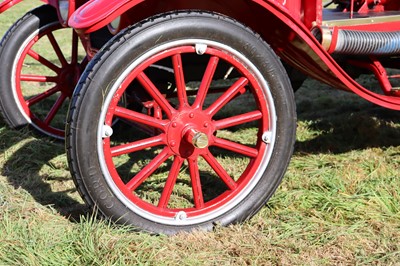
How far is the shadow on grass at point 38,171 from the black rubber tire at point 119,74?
0.40 meters

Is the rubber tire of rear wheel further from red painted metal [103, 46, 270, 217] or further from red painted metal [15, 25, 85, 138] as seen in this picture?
red painted metal [103, 46, 270, 217]

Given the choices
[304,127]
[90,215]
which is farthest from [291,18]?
[304,127]

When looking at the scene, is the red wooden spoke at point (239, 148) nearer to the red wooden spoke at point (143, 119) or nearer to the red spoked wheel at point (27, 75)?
the red wooden spoke at point (143, 119)

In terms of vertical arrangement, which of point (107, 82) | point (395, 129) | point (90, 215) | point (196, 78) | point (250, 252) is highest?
point (107, 82)

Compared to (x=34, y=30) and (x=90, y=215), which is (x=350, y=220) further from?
(x=34, y=30)

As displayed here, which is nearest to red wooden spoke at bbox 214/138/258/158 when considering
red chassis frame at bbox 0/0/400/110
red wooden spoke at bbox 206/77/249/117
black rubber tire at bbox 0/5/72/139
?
red wooden spoke at bbox 206/77/249/117

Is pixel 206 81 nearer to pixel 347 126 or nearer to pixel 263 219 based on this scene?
pixel 263 219

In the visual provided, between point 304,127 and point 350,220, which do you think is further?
point 304,127

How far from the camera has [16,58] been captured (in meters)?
3.70

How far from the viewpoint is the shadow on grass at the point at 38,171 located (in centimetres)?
284

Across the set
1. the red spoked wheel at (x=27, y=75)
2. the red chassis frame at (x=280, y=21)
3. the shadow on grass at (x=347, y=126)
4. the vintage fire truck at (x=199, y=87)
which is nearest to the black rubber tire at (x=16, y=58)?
the red spoked wheel at (x=27, y=75)

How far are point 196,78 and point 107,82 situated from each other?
1093 mm

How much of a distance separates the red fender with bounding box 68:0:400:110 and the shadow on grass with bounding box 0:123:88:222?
94 centimetres

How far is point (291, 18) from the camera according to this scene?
2371 mm
